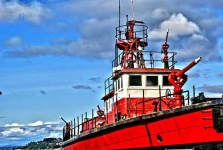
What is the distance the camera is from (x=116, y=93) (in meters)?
26.1

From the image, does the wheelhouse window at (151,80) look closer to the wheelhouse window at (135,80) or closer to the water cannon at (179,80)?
the wheelhouse window at (135,80)

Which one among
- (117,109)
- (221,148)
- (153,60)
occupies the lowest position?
(221,148)

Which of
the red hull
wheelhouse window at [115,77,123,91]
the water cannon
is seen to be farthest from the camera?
wheelhouse window at [115,77,123,91]

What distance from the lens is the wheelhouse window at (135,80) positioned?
24.8 metres

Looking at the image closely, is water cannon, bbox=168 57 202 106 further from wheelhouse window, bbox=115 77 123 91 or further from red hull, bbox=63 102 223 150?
wheelhouse window, bbox=115 77 123 91

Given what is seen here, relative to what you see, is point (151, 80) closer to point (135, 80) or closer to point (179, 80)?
point (135, 80)

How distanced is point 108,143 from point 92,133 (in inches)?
76.9

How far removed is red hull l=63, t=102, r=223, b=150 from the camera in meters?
18.5

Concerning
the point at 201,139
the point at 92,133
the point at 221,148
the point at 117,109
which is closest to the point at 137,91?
the point at 117,109

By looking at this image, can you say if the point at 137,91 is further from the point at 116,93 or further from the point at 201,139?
the point at 201,139

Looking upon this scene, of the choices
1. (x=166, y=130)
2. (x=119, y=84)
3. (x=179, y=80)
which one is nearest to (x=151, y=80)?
(x=119, y=84)

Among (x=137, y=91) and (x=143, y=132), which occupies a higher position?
(x=137, y=91)

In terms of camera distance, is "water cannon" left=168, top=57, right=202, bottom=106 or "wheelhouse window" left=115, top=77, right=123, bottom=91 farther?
"wheelhouse window" left=115, top=77, right=123, bottom=91

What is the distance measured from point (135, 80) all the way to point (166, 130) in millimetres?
5431
